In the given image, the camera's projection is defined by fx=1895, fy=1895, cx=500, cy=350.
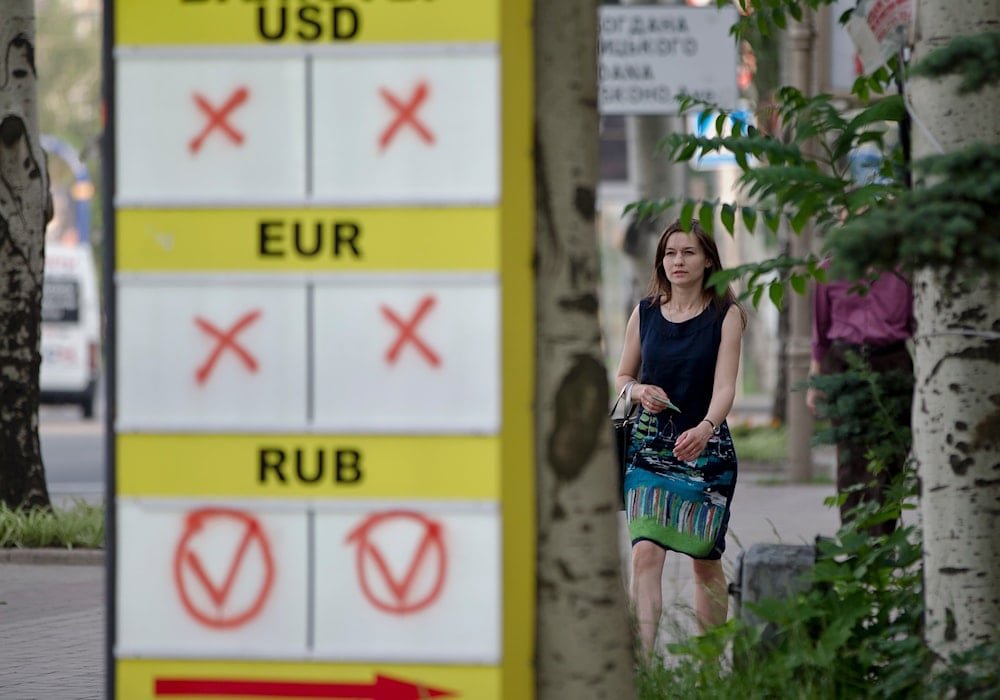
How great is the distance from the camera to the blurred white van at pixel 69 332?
31.1 meters

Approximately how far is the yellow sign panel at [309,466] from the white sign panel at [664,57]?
11878 millimetres

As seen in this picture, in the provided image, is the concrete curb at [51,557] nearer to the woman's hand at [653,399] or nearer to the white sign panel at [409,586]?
the woman's hand at [653,399]

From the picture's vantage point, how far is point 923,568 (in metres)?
5.37

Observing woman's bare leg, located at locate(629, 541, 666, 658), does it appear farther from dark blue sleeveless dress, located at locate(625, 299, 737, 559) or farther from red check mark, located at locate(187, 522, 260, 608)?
red check mark, located at locate(187, 522, 260, 608)

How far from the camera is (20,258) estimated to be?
1254 centimetres

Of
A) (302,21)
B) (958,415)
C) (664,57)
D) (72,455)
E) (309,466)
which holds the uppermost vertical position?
(664,57)

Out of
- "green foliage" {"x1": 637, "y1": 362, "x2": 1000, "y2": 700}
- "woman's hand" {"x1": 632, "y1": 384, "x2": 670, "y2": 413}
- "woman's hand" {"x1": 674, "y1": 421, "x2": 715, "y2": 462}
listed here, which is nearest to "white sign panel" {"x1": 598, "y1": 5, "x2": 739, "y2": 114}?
"woman's hand" {"x1": 632, "y1": 384, "x2": 670, "y2": 413}

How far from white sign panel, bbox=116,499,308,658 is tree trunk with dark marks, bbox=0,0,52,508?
8141 mm

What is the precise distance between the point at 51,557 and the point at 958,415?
7.74m

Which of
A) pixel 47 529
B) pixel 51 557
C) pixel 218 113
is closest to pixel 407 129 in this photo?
pixel 218 113

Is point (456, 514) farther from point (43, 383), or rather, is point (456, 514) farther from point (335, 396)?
point (43, 383)

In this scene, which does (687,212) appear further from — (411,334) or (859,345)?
(859,345)

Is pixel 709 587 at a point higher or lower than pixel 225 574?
lower

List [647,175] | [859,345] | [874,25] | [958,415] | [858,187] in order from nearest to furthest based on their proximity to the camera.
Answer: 1. [958,415]
2. [858,187]
3. [874,25]
4. [859,345]
5. [647,175]
